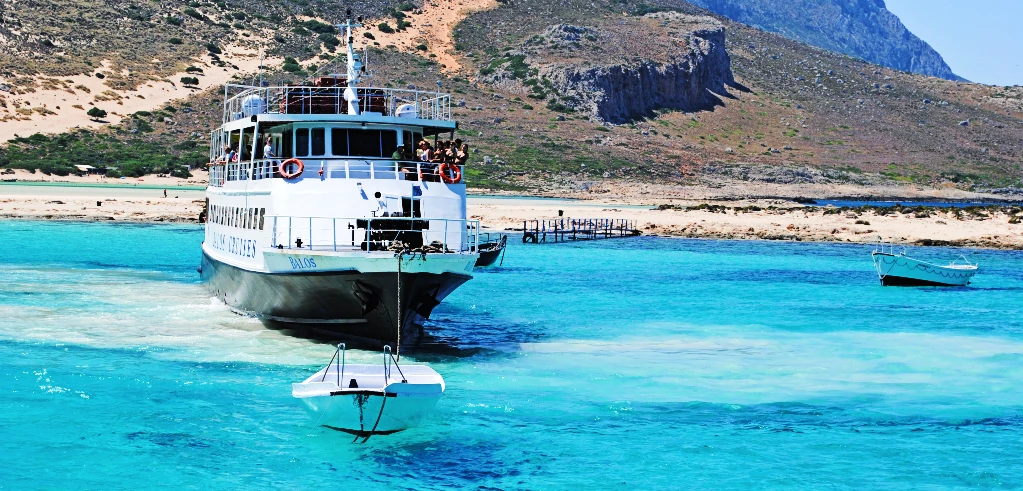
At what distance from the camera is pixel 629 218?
2980 inches

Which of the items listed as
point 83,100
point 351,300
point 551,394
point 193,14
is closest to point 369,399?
point 551,394

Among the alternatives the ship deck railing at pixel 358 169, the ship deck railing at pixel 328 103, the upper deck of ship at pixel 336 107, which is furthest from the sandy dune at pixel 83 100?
the ship deck railing at pixel 358 169

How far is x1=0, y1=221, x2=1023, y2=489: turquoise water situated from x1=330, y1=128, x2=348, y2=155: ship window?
4.53 metres

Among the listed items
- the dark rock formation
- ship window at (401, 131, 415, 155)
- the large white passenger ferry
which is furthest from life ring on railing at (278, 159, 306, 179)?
the dark rock formation

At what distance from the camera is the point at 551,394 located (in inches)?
863

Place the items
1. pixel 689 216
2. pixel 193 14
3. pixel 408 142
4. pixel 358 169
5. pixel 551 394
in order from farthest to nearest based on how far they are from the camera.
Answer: pixel 193 14, pixel 689 216, pixel 408 142, pixel 358 169, pixel 551 394

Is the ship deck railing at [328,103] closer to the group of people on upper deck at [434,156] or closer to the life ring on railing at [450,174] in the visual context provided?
the group of people on upper deck at [434,156]

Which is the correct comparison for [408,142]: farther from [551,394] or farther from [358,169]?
[551,394]

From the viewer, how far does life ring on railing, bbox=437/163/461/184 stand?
2609 cm

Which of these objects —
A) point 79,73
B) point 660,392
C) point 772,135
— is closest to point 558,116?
point 772,135

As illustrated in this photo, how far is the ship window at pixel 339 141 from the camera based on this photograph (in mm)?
→ 26531

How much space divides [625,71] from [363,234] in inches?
4539

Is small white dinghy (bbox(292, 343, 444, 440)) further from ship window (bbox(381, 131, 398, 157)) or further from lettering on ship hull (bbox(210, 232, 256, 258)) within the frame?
ship window (bbox(381, 131, 398, 157))

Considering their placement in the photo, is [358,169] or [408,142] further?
[408,142]
